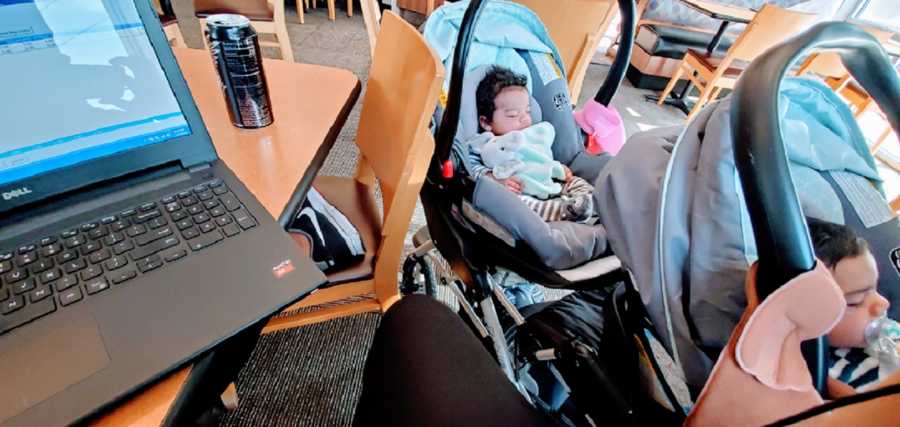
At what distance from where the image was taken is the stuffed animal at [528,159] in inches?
40.1

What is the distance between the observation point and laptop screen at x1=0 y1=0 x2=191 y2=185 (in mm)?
393

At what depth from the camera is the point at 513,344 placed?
0.89 meters

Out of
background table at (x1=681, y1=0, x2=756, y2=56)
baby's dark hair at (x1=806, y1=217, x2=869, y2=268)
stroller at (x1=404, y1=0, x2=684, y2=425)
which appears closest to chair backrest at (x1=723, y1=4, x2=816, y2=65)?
background table at (x1=681, y1=0, x2=756, y2=56)

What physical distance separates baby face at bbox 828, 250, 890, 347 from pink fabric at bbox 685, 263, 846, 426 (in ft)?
0.59

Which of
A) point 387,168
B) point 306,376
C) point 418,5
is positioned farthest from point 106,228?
point 418,5

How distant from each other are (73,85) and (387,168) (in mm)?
483

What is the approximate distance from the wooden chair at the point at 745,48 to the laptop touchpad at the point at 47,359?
2338 mm

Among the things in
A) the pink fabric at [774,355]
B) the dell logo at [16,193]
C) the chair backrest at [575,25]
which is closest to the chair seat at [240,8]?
the chair backrest at [575,25]

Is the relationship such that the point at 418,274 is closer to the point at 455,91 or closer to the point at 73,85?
the point at 455,91

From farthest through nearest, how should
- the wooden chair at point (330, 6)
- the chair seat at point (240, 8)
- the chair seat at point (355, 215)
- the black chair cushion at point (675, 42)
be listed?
1. the wooden chair at point (330, 6)
2. the black chair cushion at point (675, 42)
3. the chair seat at point (240, 8)
4. the chair seat at point (355, 215)

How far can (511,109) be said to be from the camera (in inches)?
44.9

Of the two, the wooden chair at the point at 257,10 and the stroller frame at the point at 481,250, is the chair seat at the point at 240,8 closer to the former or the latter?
the wooden chair at the point at 257,10

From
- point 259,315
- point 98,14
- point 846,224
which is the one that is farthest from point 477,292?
point 98,14

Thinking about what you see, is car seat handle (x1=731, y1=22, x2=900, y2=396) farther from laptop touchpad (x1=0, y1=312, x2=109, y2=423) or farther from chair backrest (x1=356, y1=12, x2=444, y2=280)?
laptop touchpad (x1=0, y1=312, x2=109, y2=423)
